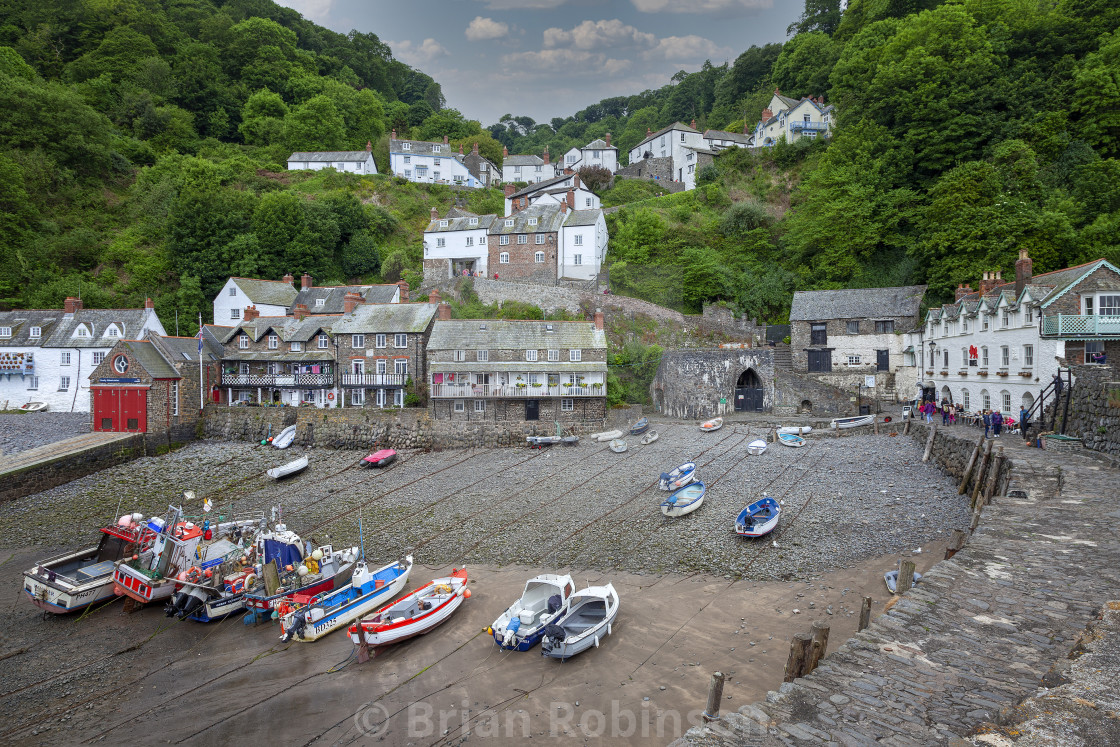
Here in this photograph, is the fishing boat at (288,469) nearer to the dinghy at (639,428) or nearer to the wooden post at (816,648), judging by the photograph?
the dinghy at (639,428)

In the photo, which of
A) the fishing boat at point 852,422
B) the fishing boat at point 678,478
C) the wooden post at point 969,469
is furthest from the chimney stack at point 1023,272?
the fishing boat at point 678,478

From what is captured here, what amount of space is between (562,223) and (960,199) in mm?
26816

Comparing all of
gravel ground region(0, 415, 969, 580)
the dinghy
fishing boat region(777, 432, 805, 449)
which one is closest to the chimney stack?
gravel ground region(0, 415, 969, 580)

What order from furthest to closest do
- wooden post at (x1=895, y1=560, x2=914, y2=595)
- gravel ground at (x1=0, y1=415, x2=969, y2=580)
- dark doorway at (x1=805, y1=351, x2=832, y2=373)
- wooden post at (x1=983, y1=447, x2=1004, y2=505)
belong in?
dark doorway at (x1=805, y1=351, x2=832, y2=373) → gravel ground at (x1=0, y1=415, x2=969, y2=580) → wooden post at (x1=983, y1=447, x2=1004, y2=505) → wooden post at (x1=895, y1=560, x2=914, y2=595)

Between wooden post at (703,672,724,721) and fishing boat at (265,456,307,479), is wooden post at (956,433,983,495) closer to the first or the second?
wooden post at (703,672,724,721)

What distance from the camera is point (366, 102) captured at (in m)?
73.0

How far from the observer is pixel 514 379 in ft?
110

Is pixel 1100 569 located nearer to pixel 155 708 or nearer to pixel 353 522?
pixel 155 708

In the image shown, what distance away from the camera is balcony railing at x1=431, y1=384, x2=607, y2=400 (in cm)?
3303

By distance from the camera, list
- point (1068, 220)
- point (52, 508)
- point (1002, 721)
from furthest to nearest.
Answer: point (1068, 220), point (52, 508), point (1002, 721)

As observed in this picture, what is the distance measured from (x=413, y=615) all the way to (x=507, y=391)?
768 inches

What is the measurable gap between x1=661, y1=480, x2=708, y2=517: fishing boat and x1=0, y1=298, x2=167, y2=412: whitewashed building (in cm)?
3455

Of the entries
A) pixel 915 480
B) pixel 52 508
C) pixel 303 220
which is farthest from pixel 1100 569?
pixel 303 220

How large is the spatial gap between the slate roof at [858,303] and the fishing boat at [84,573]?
3731 centimetres
